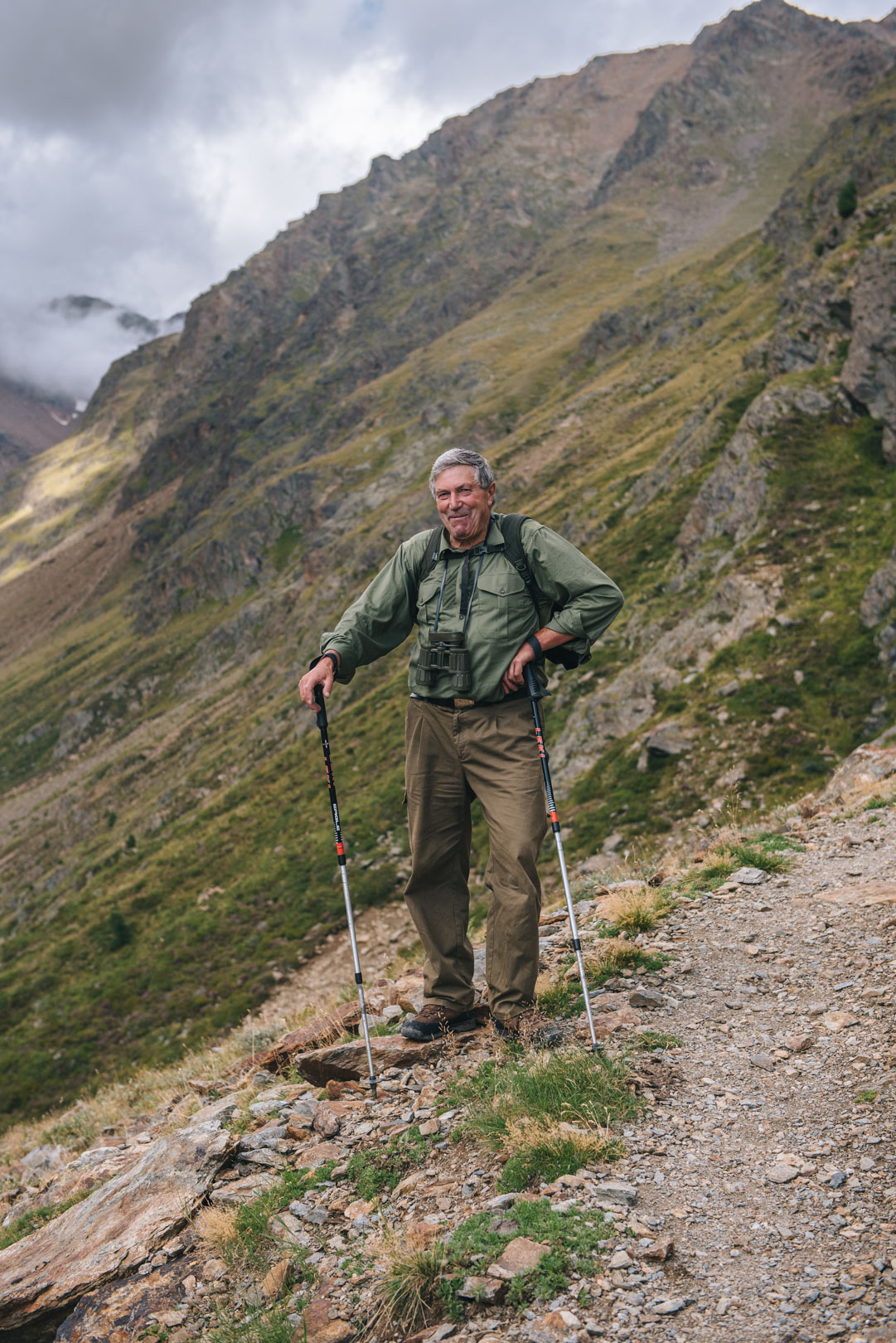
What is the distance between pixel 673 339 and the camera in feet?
264

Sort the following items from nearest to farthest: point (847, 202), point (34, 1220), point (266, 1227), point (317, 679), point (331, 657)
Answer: point (266, 1227) < point (317, 679) < point (331, 657) < point (34, 1220) < point (847, 202)

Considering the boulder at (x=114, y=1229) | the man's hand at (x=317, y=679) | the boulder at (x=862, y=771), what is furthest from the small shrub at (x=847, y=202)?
the boulder at (x=114, y=1229)

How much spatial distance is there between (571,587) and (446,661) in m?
1.16

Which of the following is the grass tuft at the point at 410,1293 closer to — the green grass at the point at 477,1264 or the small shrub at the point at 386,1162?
the green grass at the point at 477,1264

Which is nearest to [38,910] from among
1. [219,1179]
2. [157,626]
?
[219,1179]

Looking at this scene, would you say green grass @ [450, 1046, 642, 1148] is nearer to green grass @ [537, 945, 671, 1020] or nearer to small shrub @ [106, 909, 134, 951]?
green grass @ [537, 945, 671, 1020]

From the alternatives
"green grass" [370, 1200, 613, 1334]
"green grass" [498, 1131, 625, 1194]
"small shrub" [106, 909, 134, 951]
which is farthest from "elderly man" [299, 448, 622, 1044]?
"small shrub" [106, 909, 134, 951]

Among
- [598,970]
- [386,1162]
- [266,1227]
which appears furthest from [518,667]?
[266,1227]

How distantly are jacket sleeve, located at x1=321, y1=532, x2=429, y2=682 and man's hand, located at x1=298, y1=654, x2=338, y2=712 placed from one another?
14cm

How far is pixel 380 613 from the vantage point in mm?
6914

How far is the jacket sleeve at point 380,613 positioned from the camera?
688 cm

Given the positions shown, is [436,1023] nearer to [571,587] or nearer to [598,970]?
[598,970]

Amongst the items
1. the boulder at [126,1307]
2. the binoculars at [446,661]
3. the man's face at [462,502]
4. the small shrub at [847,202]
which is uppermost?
the small shrub at [847,202]

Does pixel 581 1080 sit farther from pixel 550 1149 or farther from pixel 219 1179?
pixel 219 1179
